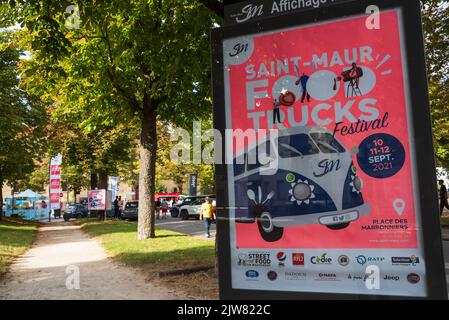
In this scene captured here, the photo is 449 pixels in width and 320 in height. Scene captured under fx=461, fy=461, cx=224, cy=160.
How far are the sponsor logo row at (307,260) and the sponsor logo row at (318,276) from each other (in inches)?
3.1

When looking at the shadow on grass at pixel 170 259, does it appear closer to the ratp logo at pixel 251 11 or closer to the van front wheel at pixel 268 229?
the van front wheel at pixel 268 229

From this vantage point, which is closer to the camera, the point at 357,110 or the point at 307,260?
the point at 357,110

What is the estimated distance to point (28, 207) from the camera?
4372 centimetres

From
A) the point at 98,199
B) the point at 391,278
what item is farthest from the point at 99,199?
the point at 391,278

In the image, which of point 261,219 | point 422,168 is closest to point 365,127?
point 422,168

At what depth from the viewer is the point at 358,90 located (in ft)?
13.1

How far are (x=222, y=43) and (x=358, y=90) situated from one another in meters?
1.39

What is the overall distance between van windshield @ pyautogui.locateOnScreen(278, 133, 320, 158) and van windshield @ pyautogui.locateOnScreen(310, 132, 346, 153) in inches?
1.9

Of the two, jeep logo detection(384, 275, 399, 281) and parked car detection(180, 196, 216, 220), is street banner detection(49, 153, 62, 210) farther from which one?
jeep logo detection(384, 275, 399, 281)

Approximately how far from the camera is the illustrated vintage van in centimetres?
402

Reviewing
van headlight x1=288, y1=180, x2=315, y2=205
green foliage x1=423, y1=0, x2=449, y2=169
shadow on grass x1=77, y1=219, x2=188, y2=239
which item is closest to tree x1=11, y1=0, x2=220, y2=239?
shadow on grass x1=77, y1=219, x2=188, y2=239

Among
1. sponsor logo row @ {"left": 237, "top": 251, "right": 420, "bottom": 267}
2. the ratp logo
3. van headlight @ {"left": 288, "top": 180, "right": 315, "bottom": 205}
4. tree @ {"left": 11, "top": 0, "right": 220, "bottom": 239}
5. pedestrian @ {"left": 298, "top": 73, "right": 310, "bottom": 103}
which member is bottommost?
sponsor logo row @ {"left": 237, "top": 251, "right": 420, "bottom": 267}

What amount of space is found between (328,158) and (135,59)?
10685 mm

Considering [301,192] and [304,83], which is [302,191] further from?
[304,83]
